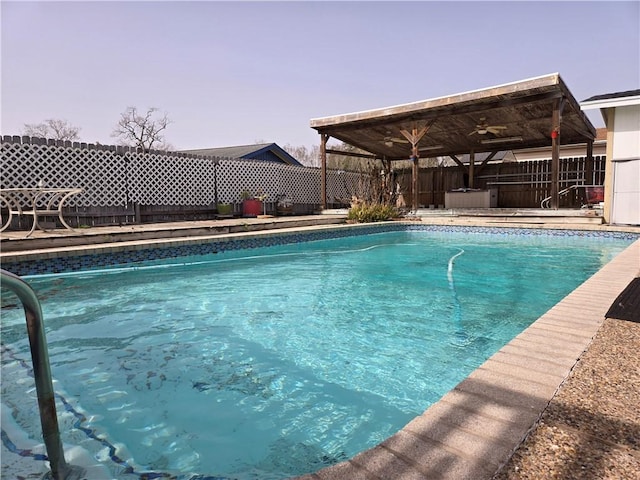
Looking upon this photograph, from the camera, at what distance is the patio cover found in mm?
8602

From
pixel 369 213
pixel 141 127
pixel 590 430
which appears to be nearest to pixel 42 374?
pixel 590 430

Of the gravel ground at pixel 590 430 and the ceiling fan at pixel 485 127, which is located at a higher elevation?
the ceiling fan at pixel 485 127

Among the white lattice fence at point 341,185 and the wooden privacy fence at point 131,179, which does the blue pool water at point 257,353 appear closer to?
the wooden privacy fence at point 131,179

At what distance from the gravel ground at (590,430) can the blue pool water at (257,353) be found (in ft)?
2.80

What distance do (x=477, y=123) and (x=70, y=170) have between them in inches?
400

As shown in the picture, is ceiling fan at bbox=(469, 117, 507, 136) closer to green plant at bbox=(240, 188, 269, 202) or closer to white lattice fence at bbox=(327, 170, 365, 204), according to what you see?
white lattice fence at bbox=(327, 170, 365, 204)

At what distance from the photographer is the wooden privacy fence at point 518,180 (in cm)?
1284

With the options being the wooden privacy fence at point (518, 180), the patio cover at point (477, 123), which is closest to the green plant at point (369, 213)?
the patio cover at point (477, 123)

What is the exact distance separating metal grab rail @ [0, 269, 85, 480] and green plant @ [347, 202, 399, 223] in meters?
8.83

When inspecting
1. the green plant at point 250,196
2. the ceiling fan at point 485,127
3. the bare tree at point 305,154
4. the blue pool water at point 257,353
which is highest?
the bare tree at point 305,154

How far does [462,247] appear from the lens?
302 inches

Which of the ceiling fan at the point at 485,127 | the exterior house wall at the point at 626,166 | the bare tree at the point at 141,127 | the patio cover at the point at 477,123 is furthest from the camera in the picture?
the bare tree at the point at 141,127

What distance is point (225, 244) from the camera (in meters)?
6.80

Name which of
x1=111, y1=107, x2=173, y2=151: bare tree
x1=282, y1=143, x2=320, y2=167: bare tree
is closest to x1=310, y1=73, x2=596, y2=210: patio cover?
x1=282, y1=143, x2=320, y2=167: bare tree
